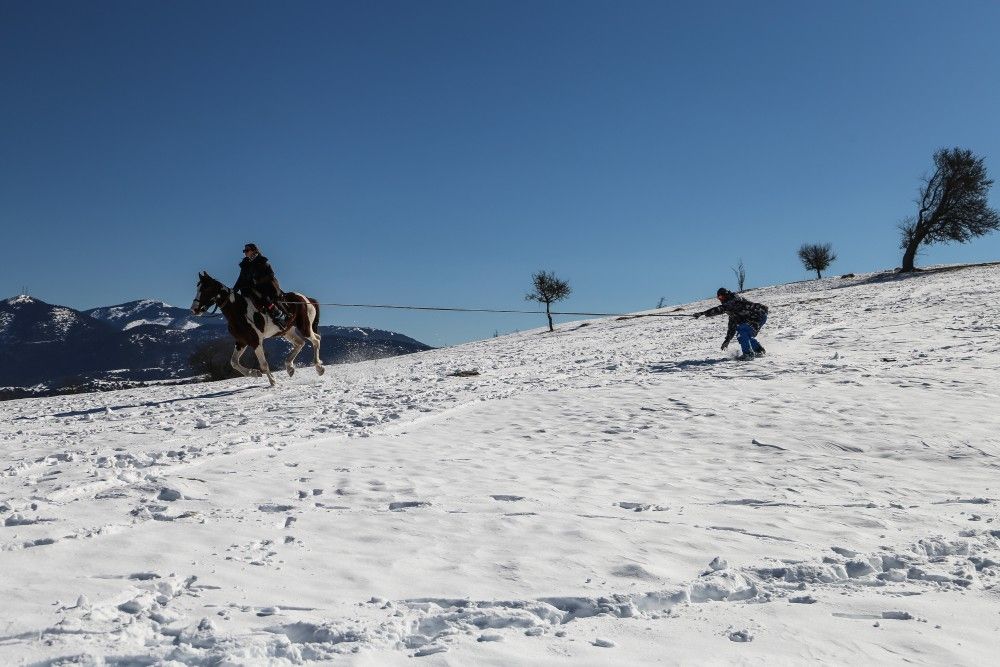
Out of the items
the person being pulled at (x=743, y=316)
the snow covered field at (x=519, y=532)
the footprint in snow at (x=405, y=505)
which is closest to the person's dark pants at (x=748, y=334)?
the person being pulled at (x=743, y=316)

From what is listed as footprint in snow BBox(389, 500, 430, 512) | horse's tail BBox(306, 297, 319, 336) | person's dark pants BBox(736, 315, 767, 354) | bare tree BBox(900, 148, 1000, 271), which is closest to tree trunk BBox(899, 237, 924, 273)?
bare tree BBox(900, 148, 1000, 271)

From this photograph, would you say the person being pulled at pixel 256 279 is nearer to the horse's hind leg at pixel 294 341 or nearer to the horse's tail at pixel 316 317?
the horse's hind leg at pixel 294 341

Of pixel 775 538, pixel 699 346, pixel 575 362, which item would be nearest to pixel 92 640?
pixel 775 538

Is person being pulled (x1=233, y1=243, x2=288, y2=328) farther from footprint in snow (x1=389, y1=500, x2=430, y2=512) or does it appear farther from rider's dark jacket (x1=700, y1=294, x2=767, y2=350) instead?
footprint in snow (x1=389, y1=500, x2=430, y2=512)

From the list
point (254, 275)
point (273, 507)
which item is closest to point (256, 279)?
point (254, 275)

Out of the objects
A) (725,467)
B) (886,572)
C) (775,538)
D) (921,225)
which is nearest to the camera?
Result: (886,572)

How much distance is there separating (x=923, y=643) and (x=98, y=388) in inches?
1000

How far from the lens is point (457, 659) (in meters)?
2.78

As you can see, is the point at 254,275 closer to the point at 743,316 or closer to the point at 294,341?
the point at 294,341

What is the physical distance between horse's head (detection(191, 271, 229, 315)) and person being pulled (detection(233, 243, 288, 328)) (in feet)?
1.20

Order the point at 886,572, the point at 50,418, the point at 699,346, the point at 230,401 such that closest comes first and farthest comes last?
the point at 886,572 < the point at 50,418 < the point at 230,401 < the point at 699,346

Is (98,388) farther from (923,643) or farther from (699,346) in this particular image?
(923,643)

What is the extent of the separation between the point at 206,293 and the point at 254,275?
1.20 meters

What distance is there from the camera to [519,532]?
469 cm
